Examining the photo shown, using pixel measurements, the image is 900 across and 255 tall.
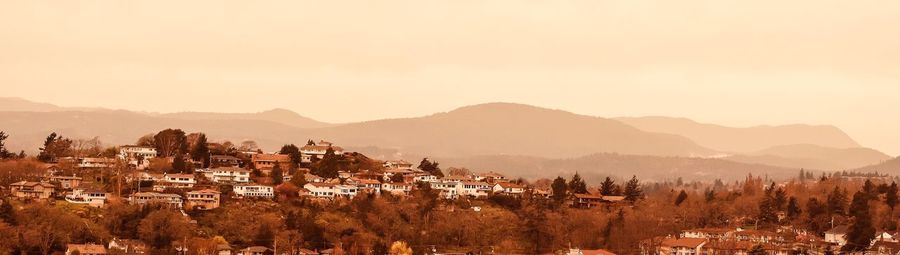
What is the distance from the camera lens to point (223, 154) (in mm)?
70750

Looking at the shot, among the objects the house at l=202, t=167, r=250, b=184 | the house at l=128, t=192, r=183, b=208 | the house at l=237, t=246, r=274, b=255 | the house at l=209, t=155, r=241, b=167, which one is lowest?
the house at l=237, t=246, r=274, b=255

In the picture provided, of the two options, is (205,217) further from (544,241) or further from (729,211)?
(729,211)

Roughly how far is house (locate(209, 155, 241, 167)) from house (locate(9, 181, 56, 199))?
12110mm

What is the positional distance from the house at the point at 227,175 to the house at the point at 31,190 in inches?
362

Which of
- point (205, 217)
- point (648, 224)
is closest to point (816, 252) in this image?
point (648, 224)

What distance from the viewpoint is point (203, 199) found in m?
57.5

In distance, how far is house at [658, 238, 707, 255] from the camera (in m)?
59.6

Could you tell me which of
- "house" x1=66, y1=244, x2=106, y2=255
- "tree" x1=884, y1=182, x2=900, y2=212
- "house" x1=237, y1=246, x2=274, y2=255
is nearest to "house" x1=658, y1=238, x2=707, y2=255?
"tree" x1=884, y1=182, x2=900, y2=212

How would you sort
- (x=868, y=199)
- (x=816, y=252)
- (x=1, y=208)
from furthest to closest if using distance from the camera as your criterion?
(x=868, y=199) < (x=816, y=252) < (x=1, y=208)

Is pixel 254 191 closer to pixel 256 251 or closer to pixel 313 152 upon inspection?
pixel 256 251

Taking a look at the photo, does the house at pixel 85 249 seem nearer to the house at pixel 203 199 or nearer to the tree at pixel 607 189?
the house at pixel 203 199

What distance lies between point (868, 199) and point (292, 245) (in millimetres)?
32604

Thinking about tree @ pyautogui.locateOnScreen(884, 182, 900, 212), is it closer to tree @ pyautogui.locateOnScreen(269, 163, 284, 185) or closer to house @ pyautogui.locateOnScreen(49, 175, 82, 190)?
tree @ pyautogui.locateOnScreen(269, 163, 284, 185)

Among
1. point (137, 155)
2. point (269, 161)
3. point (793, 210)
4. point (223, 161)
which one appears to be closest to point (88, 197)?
point (137, 155)
